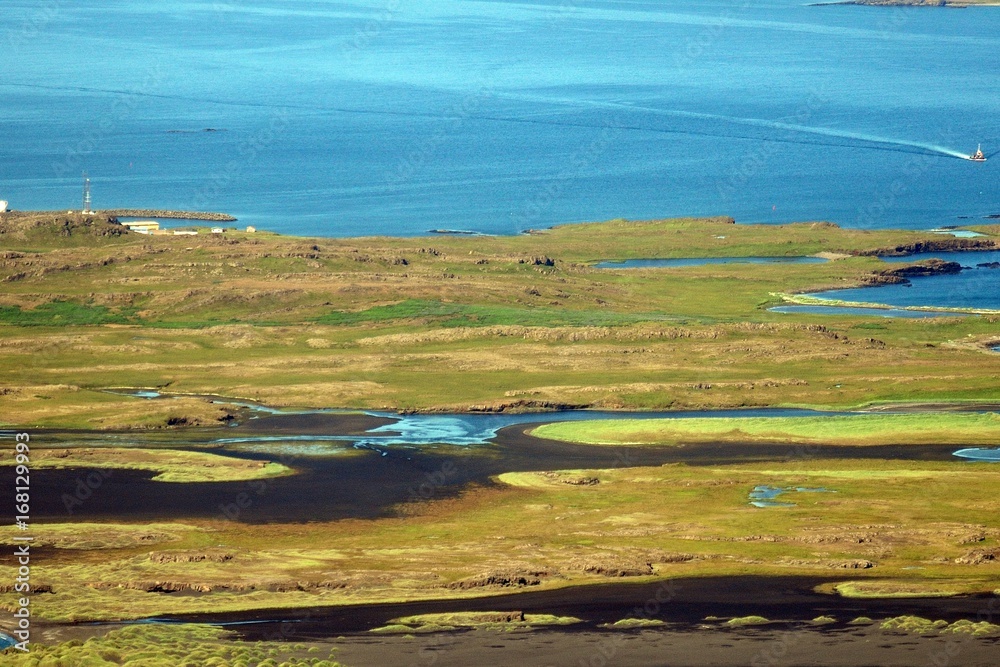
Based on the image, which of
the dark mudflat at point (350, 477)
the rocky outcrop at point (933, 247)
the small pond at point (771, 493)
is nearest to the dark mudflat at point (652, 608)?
the small pond at point (771, 493)

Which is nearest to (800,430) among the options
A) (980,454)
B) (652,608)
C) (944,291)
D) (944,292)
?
(980,454)

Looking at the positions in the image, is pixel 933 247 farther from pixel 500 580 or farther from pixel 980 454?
pixel 500 580

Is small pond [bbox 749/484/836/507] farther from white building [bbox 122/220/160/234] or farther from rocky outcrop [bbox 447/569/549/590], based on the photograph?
white building [bbox 122/220/160/234]

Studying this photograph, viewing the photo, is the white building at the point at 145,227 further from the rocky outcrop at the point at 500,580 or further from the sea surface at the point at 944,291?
the rocky outcrop at the point at 500,580

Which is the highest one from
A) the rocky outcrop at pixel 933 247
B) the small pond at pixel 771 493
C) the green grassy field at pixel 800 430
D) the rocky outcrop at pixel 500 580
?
the rocky outcrop at pixel 933 247

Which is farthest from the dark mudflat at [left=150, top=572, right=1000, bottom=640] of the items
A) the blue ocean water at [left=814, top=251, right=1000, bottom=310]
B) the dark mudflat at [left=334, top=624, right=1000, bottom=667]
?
the blue ocean water at [left=814, top=251, right=1000, bottom=310]

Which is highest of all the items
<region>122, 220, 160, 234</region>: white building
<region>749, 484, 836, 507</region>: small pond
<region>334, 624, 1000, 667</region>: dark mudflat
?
<region>122, 220, 160, 234</region>: white building

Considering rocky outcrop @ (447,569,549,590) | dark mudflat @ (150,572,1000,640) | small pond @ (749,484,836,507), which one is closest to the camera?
dark mudflat @ (150,572,1000,640)

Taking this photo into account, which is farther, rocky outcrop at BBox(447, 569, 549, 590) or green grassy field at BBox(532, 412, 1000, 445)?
green grassy field at BBox(532, 412, 1000, 445)

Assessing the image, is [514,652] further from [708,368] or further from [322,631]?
[708,368]
